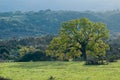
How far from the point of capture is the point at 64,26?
212 ft

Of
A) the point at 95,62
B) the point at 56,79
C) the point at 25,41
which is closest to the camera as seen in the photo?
the point at 56,79

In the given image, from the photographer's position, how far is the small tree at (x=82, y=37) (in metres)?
64.3

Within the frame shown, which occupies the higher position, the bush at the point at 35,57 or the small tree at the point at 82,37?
the small tree at the point at 82,37

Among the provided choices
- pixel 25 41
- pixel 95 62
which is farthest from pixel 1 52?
pixel 25 41

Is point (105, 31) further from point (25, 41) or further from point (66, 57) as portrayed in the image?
point (25, 41)

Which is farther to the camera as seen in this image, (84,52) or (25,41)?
(25,41)

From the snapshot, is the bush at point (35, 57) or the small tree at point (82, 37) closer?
the small tree at point (82, 37)

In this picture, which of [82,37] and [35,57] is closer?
[82,37]

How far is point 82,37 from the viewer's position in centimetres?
6412

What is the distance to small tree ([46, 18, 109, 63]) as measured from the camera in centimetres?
6431

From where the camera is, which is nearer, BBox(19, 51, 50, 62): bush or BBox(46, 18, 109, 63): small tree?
BBox(46, 18, 109, 63): small tree

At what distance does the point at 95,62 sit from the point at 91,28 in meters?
15.7

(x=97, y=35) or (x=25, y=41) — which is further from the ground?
(x=97, y=35)

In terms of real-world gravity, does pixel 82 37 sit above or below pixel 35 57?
above
